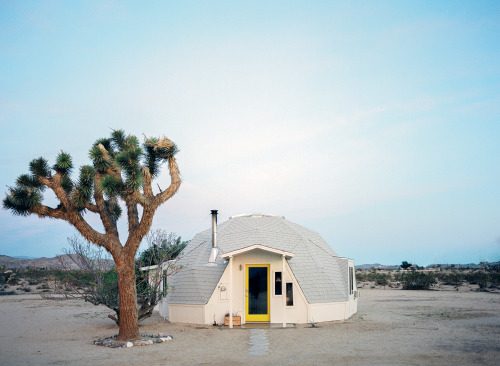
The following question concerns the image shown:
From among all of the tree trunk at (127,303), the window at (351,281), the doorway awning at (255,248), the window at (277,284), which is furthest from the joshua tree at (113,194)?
the window at (351,281)

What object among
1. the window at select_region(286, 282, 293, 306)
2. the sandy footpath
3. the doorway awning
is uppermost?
the doorway awning

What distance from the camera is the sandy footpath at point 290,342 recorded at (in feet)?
40.1

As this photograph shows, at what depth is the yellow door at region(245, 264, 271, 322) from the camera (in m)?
19.4

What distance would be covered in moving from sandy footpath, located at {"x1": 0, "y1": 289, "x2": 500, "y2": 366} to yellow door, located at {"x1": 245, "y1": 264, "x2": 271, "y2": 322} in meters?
1.77

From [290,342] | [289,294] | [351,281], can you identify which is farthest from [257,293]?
[351,281]

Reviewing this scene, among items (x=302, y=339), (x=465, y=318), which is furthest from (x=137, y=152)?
(x=465, y=318)

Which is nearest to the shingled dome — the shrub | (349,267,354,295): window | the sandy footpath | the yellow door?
(349,267,354,295): window

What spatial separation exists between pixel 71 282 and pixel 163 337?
404 cm

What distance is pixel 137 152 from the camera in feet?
47.7

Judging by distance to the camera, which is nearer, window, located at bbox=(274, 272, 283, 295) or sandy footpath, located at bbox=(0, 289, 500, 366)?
sandy footpath, located at bbox=(0, 289, 500, 366)

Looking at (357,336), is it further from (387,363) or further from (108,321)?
(108,321)

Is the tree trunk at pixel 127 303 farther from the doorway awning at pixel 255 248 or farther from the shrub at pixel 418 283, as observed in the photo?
the shrub at pixel 418 283

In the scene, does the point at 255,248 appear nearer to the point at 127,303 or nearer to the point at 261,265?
the point at 261,265

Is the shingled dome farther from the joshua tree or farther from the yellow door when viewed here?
the joshua tree
